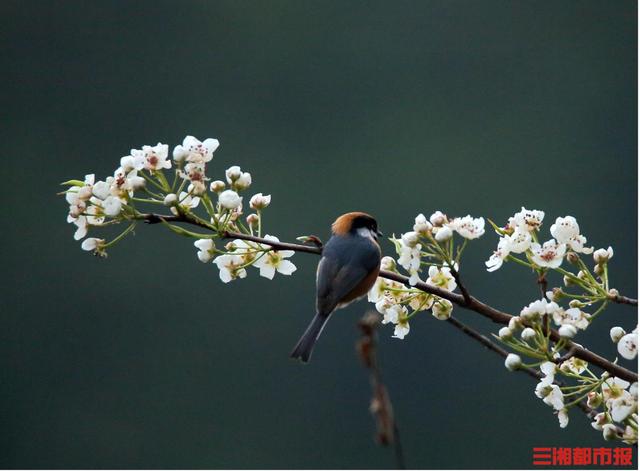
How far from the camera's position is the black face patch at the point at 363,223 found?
10.8 feet

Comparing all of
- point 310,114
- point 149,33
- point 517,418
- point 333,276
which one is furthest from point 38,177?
point 333,276

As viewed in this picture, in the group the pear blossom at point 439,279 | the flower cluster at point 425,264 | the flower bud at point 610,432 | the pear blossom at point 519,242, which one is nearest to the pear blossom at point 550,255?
the pear blossom at point 519,242

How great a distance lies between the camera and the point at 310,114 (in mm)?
36188

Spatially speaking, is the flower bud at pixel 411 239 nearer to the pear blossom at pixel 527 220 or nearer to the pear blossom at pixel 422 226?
the pear blossom at pixel 422 226

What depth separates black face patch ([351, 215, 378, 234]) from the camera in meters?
3.28

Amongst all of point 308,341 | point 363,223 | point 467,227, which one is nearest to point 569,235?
point 467,227

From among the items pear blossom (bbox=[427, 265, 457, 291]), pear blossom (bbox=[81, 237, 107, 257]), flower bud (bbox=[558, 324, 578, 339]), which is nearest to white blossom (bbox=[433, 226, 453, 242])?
pear blossom (bbox=[427, 265, 457, 291])

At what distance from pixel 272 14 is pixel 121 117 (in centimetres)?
953

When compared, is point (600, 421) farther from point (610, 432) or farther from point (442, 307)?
point (442, 307)

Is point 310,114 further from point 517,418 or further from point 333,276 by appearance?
point 333,276

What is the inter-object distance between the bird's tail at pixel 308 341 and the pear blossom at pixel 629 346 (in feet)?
2.25

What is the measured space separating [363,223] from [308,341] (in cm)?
62

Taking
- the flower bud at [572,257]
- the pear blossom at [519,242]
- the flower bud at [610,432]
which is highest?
the pear blossom at [519,242]

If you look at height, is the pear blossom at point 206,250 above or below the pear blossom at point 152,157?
below
